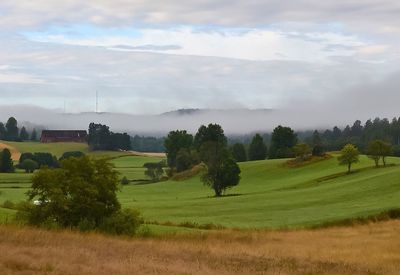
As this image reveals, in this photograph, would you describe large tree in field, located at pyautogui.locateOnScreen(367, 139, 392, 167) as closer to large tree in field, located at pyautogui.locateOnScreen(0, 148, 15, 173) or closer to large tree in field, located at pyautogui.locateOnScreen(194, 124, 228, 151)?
large tree in field, located at pyautogui.locateOnScreen(194, 124, 228, 151)

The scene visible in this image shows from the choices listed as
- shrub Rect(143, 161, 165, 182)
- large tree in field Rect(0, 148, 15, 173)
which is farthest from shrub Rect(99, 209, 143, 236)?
large tree in field Rect(0, 148, 15, 173)

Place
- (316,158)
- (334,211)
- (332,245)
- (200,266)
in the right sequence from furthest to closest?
(316,158)
(334,211)
(332,245)
(200,266)

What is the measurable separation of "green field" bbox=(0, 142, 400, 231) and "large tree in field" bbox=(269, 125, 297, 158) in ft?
118

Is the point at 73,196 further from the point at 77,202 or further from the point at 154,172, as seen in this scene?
the point at 154,172

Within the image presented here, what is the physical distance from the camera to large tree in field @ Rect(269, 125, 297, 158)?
491 ft

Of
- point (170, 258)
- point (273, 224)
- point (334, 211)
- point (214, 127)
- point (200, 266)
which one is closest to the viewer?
point (200, 266)

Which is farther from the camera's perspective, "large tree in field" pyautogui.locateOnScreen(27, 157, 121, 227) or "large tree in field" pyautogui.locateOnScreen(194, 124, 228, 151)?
"large tree in field" pyautogui.locateOnScreen(194, 124, 228, 151)

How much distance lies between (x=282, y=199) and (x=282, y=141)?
8594cm

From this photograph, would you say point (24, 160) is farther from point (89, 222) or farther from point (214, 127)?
point (89, 222)

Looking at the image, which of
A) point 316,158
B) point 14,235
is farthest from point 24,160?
point 14,235

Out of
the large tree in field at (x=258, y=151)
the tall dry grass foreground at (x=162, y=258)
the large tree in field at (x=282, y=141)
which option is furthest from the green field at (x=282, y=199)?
the large tree in field at (x=258, y=151)

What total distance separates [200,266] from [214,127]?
425 feet

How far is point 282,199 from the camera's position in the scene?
6669cm

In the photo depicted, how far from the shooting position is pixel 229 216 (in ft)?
174
